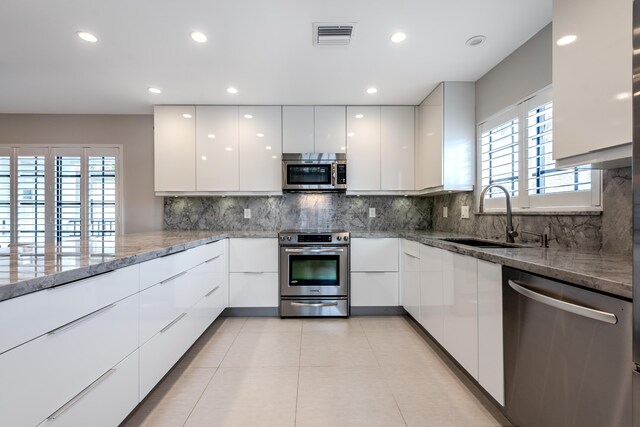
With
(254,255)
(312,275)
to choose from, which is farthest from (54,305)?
(312,275)

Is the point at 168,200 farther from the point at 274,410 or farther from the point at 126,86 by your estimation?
the point at 274,410

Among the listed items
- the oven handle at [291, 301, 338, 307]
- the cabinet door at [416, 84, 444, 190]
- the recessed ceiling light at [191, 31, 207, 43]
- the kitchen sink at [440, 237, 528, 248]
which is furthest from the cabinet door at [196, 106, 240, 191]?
the kitchen sink at [440, 237, 528, 248]

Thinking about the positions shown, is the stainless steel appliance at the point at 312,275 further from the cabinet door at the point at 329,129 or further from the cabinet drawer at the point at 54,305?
the cabinet drawer at the point at 54,305

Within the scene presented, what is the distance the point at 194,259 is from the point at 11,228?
318 cm

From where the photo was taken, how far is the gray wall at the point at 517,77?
192 cm

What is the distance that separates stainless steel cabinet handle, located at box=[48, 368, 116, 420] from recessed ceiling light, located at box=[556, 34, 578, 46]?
7.93 feet

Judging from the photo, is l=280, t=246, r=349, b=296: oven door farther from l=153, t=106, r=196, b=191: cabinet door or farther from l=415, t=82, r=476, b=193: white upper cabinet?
l=153, t=106, r=196, b=191: cabinet door

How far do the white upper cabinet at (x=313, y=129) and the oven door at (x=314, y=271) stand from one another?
114cm

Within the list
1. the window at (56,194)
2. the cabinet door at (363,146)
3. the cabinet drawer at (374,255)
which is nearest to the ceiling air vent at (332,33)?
the cabinet door at (363,146)

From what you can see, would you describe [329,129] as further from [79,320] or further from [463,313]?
[79,320]

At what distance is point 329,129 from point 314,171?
516mm

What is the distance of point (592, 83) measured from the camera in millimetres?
1201

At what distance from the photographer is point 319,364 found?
2.12m

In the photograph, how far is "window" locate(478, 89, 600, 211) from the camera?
1.69 m
